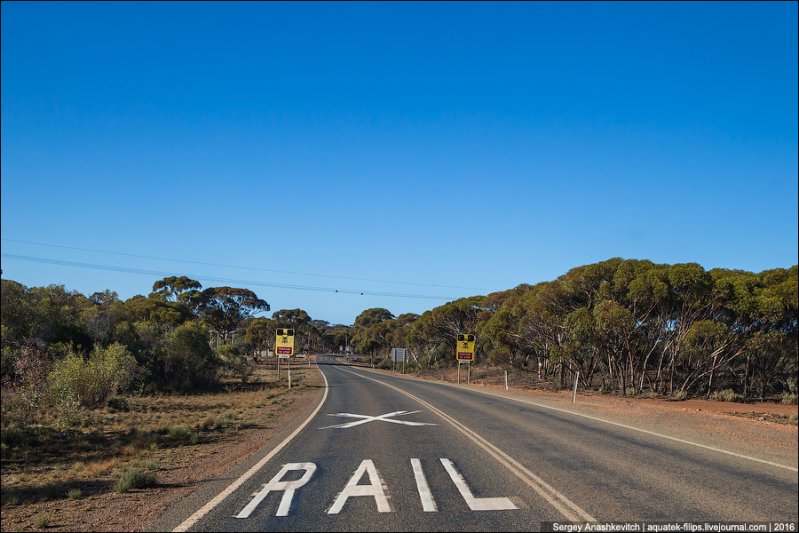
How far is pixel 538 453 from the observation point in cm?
1108

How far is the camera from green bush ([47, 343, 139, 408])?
917 inches

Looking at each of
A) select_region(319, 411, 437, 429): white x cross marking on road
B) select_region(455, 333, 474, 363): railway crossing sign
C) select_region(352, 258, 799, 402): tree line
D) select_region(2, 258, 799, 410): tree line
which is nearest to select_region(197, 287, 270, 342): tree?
select_region(2, 258, 799, 410): tree line

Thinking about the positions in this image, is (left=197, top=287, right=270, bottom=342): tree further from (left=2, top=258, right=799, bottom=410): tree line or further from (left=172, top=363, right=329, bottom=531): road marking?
(left=172, top=363, right=329, bottom=531): road marking

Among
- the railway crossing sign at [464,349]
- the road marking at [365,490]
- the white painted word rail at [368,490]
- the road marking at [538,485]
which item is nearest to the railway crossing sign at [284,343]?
the railway crossing sign at [464,349]

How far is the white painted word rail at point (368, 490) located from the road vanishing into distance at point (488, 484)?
0.02 m

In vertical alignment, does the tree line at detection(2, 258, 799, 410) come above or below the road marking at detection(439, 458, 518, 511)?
above

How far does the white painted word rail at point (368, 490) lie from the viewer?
7065 millimetres

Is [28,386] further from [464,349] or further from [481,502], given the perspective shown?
[464,349]

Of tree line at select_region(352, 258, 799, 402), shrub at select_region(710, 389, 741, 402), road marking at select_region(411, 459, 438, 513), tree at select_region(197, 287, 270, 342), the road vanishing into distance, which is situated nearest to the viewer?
tree line at select_region(352, 258, 799, 402)

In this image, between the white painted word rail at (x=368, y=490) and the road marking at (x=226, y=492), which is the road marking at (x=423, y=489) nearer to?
the white painted word rail at (x=368, y=490)

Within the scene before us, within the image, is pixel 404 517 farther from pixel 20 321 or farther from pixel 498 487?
pixel 20 321

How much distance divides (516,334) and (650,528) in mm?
39246

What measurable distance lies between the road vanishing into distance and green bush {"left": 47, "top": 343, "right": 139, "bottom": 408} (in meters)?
14.3

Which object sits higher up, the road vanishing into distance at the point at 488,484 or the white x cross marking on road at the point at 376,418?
the road vanishing into distance at the point at 488,484
